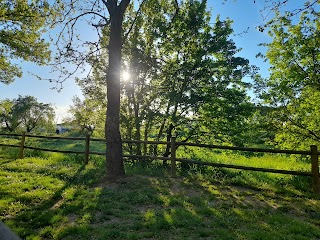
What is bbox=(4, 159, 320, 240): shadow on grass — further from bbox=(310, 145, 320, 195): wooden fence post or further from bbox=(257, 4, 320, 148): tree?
bbox=(257, 4, 320, 148): tree

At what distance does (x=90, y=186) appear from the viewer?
9.66 metres

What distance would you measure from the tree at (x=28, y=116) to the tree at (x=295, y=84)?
59487 mm

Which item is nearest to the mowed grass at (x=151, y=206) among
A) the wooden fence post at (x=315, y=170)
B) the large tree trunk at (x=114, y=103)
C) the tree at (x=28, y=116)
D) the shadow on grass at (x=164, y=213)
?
the shadow on grass at (x=164, y=213)

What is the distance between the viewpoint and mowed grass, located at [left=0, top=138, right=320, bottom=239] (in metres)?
5.77

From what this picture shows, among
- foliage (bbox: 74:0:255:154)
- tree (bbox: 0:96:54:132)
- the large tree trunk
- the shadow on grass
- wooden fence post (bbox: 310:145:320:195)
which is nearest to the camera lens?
the shadow on grass

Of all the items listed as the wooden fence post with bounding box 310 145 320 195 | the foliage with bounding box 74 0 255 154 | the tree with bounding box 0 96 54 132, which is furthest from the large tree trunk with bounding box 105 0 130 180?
the tree with bounding box 0 96 54 132

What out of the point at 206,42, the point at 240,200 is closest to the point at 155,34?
the point at 206,42

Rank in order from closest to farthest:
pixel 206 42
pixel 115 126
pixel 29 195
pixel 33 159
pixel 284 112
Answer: pixel 29 195
pixel 115 126
pixel 284 112
pixel 206 42
pixel 33 159

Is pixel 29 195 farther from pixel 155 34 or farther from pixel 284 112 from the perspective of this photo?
pixel 284 112

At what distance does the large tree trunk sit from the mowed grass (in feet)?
2.13

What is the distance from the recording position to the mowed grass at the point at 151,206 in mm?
5770

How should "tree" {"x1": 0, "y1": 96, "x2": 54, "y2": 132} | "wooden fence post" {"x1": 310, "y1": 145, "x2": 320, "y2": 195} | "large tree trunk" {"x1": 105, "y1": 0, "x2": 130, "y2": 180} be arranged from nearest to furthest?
"wooden fence post" {"x1": 310, "y1": 145, "x2": 320, "y2": 195}, "large tree trunk" {"x1": 105, "y1": 0, "x2": 130, "y2": 180}, "tree" {"x1": 0, "y1": 96, "x2": 54, "y2": 132}

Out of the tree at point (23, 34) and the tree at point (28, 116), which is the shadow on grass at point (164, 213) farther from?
the tree at point (28, 116)

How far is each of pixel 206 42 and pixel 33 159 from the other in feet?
35.8
